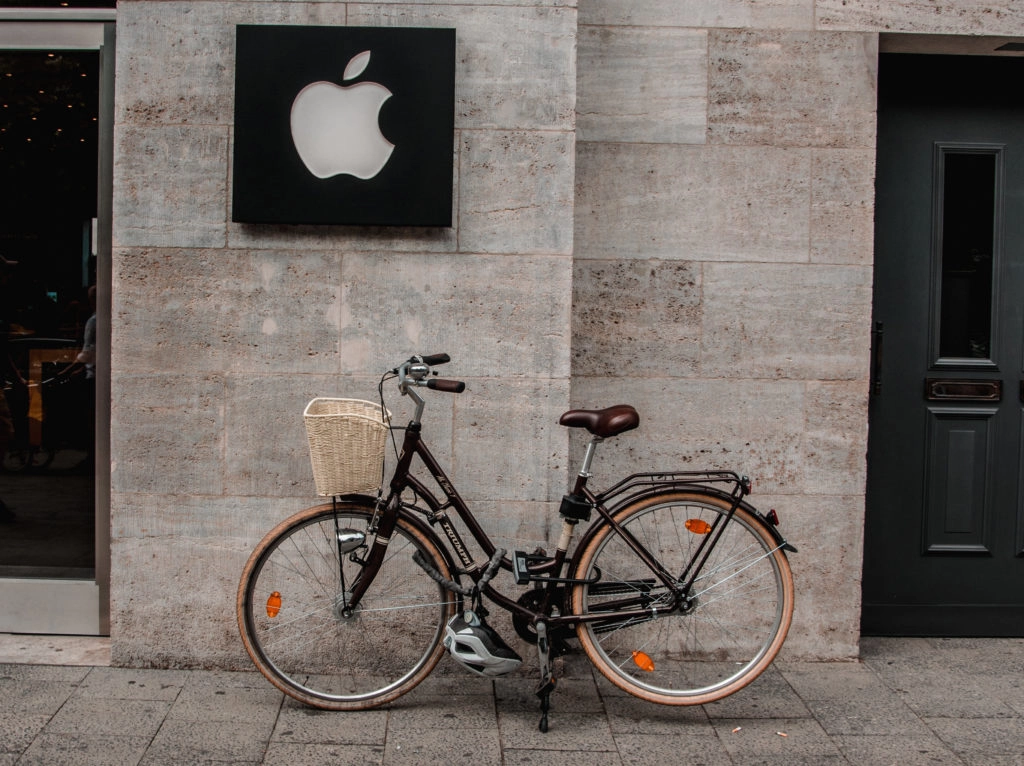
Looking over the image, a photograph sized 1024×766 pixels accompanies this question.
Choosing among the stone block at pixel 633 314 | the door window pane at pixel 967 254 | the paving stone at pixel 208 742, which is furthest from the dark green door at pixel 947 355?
the paving stone at pixel 208 742

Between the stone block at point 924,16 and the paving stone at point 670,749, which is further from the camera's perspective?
the stone block at point 924,16

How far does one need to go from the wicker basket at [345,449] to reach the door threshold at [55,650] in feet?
5.44

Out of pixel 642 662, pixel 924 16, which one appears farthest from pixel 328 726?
pixel 924 16

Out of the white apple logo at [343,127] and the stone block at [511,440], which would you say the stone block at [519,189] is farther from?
the stone block at [511,440]

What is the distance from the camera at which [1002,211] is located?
5.29 metres

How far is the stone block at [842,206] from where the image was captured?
5.04 metres

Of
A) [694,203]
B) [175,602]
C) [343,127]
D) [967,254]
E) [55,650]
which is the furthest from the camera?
[967,254]

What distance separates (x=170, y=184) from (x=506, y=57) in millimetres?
1589

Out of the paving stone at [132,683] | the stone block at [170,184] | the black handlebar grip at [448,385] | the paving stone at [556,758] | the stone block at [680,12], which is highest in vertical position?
the stone block at [680,12]

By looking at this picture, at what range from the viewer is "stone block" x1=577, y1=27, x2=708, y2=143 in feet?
16.4

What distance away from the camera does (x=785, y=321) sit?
505cm

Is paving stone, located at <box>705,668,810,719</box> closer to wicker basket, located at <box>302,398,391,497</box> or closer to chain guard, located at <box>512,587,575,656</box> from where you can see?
chain guard, located at <box>512,587,575,656</box>

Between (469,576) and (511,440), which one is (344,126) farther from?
(469,576)

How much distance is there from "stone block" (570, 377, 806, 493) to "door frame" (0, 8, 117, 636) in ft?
7.41
